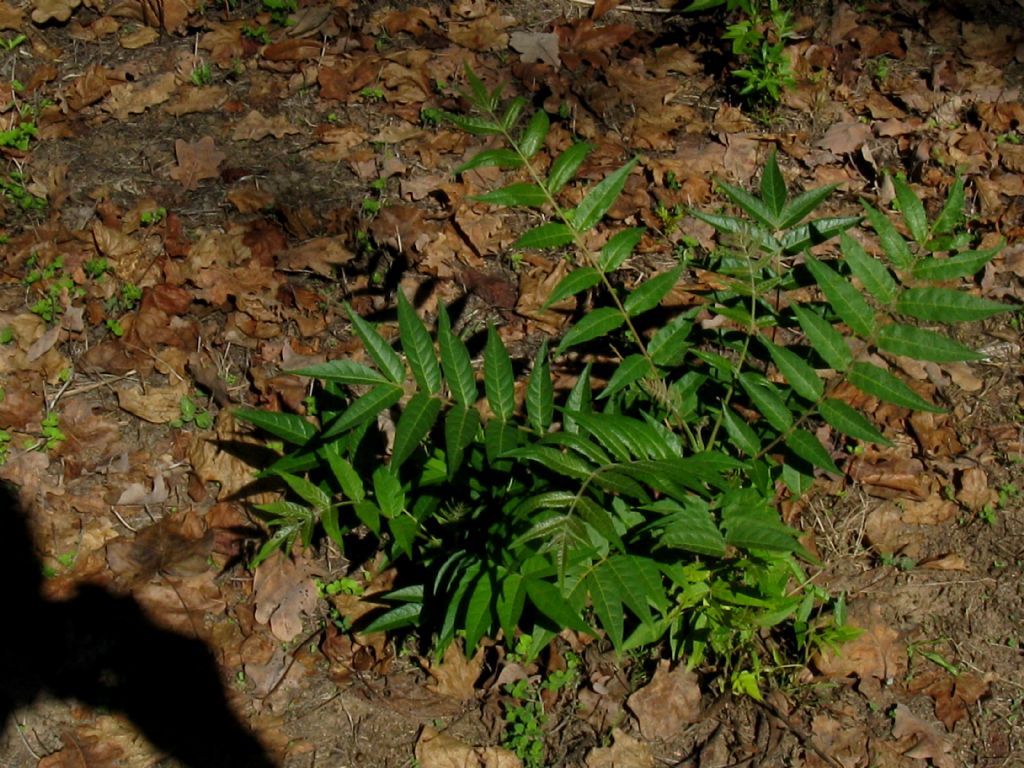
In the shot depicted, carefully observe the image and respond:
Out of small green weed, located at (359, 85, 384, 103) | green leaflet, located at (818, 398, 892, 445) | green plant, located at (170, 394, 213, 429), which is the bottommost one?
green plant, located at (170, 394, 213, 429)

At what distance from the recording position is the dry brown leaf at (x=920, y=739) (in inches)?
121

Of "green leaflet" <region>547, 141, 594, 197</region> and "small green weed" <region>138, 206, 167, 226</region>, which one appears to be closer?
"green leaflet" <region>547, 141, 594, 197</region>

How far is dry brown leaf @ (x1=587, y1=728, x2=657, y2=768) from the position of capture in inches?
123

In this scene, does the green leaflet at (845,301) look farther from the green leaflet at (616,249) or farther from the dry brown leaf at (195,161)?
the dry brown leaf at (195,161)

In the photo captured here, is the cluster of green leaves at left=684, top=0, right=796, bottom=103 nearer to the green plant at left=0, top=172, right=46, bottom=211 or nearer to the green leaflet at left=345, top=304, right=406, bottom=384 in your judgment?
the green leaflet at left=345, top=304, right=406, bottom=384

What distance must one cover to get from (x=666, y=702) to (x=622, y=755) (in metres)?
0.22

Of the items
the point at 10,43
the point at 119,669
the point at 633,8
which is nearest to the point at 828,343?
the point at 119,669

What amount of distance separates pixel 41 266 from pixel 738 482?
3143mm

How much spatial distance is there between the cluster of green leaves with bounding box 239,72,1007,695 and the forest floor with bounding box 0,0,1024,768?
0.98 ft

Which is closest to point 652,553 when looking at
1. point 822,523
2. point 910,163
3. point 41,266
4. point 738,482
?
point 738,482

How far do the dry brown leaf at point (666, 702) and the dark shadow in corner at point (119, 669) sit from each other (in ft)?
3.97

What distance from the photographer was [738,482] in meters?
2.97

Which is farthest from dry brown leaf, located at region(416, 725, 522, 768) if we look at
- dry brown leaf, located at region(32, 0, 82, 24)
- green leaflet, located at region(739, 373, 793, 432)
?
dry brown leaf, located at region(32, 0, 82, 24)

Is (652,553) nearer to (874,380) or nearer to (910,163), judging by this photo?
(874,380)
